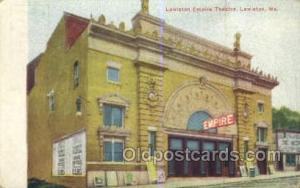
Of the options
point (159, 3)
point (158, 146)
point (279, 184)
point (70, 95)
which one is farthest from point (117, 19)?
point (279, 184)

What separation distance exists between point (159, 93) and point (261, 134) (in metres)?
1.22

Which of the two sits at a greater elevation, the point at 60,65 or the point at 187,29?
the point at 187,29

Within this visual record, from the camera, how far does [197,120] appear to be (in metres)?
6.10

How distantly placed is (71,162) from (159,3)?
1.69m

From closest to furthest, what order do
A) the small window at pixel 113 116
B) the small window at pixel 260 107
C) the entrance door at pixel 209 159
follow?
the small window at pixel 113 116
the entrance door at pixel 209 159
the small window at pixel 260 107

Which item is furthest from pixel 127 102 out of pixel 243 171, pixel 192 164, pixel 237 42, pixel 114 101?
pixel 243 171

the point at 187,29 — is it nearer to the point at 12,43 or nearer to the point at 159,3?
the point at 159,3

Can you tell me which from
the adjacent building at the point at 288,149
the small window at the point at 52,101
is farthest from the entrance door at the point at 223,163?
the small window at the point at 52,101

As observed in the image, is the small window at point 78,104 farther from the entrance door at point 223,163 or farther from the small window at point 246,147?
the small window at point 246,147

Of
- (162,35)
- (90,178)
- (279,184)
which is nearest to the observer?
(90,178)

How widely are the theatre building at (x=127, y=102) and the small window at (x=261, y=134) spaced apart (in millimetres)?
38

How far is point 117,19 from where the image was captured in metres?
5.73

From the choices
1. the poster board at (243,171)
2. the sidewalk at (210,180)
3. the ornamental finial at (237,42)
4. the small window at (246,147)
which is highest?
the ornamental finial at (237,42)

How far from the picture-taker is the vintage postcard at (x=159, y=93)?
560 centimetres
